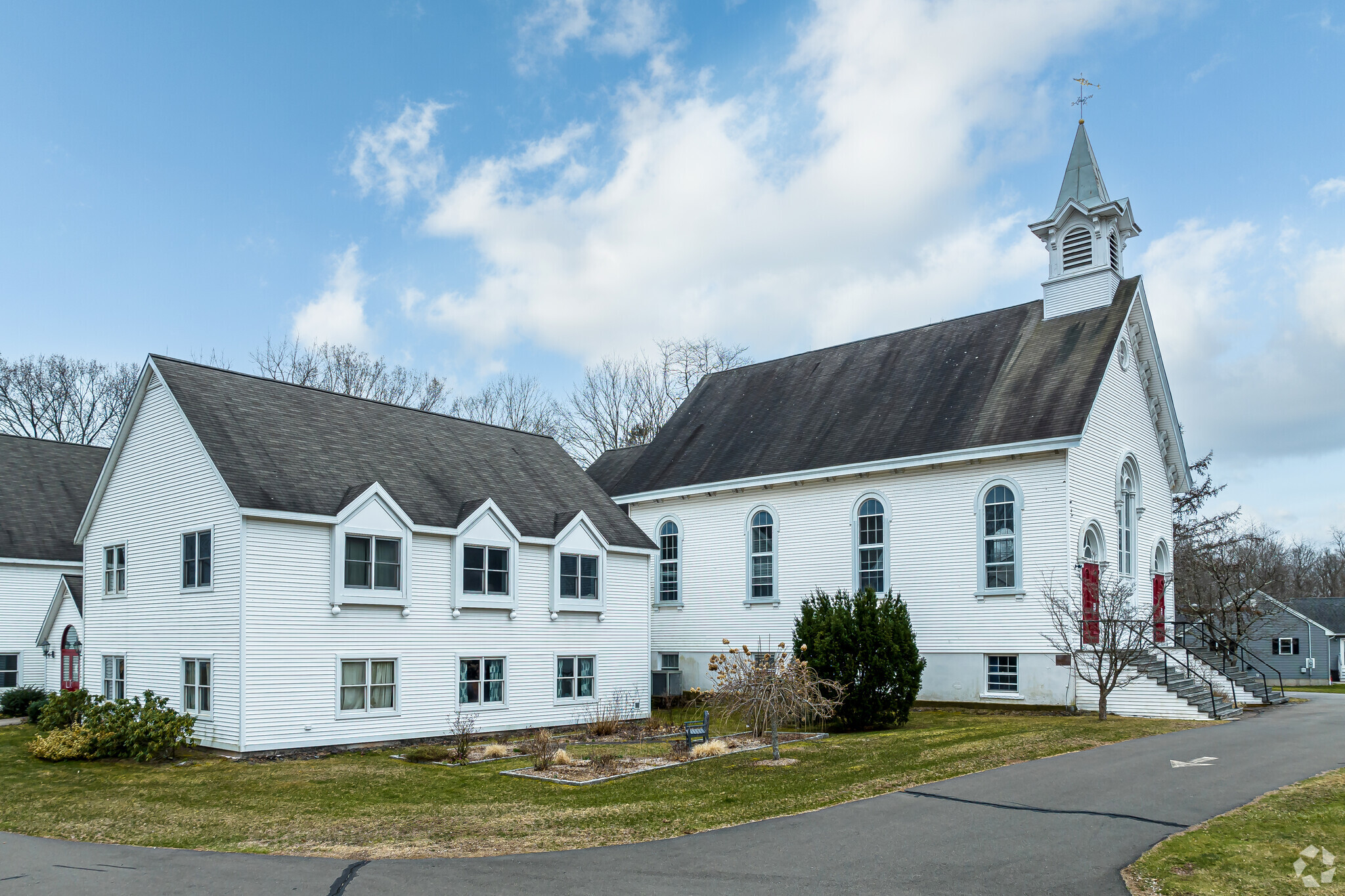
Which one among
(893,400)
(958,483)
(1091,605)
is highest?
(893,400)

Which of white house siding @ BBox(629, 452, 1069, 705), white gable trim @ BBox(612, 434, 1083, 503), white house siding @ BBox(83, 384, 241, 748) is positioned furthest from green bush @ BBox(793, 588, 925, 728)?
white house siding @ BBox(83, 384, 241, 748)

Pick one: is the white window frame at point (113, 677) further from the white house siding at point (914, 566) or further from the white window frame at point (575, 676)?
the white house siding at point (914, 566)

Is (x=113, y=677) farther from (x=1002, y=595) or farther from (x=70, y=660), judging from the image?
(x=1002, y=595)

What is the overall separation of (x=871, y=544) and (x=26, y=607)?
26085mm

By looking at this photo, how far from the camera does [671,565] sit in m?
32.8

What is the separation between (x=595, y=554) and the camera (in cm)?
2606

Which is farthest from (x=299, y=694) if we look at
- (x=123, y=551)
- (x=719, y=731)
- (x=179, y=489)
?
(x=719, y=731)

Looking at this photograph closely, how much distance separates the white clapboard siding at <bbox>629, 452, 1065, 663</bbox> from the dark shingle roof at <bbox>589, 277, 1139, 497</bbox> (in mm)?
836

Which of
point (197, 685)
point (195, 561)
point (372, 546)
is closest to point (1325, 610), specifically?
point (372, 546)

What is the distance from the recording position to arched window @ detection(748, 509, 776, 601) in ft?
98.5

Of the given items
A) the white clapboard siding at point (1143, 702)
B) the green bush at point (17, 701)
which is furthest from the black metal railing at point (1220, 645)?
the green bush at point (17, 701)

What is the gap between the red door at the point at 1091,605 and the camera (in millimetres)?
22719

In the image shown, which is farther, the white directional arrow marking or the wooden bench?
the wooden bench

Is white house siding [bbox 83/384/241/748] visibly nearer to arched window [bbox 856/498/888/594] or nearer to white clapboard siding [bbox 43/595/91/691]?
white clapboard siding [bbox 43/595/91/691]
